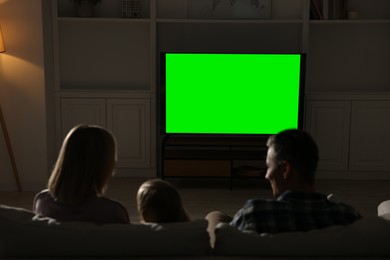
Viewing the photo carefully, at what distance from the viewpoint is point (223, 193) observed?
16.2 ft

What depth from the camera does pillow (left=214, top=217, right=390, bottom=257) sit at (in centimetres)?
159

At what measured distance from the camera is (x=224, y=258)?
158 centimetres

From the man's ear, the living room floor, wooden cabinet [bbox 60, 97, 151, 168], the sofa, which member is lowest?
the living room floor

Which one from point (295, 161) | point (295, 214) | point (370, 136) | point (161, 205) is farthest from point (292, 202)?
point (370, 136)

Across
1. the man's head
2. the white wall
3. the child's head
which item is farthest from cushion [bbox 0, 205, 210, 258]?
the white wall

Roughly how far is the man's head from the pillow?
286 mm

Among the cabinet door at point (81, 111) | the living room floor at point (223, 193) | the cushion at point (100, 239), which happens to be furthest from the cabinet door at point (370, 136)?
the cushion at point (100, 239)

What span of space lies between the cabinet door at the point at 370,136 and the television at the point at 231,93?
2.08 ft

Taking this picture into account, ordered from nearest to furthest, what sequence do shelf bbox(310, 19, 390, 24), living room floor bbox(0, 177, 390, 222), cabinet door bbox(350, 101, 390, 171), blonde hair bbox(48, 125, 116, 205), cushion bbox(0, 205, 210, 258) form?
cushion bbox(0, 205, 210, 258) < blonde hair bbox(48, 125, 116, 205) < living room floor bbox(0, 177, 390, 222) < shelf bbox(310, 19, 390, 24) < cabinet door bbox(350, 101, 390, 171)

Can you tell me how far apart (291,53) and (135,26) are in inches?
62.0

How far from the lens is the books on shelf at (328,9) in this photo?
5.29 metres

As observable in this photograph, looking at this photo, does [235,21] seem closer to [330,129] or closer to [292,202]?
[330,129]

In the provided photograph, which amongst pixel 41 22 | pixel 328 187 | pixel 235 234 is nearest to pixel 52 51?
pixel 41 22

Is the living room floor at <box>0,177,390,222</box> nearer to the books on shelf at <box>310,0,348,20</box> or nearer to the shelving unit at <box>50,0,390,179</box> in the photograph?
the shelving unit at <box>50,0,390,179</box>
